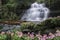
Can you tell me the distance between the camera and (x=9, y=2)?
75.8 feet

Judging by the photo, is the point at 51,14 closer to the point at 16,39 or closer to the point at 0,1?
the point at 0,1

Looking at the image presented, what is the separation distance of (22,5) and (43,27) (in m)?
11.3

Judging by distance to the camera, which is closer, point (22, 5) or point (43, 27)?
point (43, 27)

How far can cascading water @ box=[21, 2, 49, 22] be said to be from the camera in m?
21.2

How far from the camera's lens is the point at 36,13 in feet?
70.9

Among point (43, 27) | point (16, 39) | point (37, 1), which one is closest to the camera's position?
point (16, 39)

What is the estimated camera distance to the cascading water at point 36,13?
21.2m

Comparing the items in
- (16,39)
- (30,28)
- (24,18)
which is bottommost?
(24,18)

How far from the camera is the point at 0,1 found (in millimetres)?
23719

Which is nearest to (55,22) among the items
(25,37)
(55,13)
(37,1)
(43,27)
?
(43,27)

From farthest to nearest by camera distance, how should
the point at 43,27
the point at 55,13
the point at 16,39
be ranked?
the point at 55,13 < the point at 43,27 < the point at 16,39

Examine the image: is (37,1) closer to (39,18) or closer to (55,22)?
(39,18)

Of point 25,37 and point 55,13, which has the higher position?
point 25,37

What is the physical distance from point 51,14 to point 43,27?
10.4 meters
